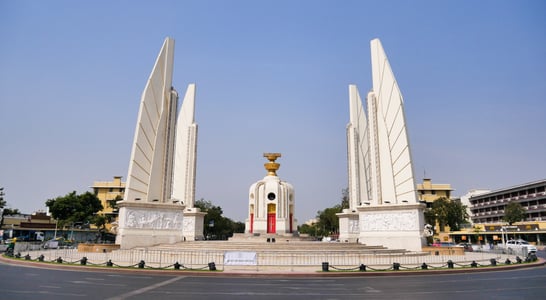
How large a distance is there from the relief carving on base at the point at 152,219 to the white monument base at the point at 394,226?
1289cm

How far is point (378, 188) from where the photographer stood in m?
27.4

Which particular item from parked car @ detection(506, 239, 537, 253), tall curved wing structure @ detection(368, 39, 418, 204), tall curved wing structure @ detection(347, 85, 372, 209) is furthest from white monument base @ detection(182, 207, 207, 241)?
parked car @ detection(506, 239, 537, 253)

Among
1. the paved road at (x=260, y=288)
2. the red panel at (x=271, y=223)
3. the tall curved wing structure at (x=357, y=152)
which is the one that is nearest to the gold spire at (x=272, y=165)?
the red panel at (x=271, y=223)

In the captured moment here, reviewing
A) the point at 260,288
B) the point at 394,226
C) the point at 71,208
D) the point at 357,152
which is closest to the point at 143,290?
the point at 260,288

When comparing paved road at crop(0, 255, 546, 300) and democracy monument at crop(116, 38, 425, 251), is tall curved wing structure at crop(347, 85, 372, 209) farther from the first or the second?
paved road at crop(0, 255, 546, 300)

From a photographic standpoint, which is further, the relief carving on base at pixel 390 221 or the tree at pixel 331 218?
the tree at pixel 331 218

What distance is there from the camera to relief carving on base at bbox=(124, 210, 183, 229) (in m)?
24.4

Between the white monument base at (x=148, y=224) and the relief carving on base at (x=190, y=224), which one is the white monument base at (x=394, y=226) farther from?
the relief carving on base at (x=190, y=224)

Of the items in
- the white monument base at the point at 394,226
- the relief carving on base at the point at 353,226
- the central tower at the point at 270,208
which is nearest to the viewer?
the white monument base at the point at 394,226

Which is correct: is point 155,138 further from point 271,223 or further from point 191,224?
point 271,223

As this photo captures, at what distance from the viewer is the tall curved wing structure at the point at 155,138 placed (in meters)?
25.2

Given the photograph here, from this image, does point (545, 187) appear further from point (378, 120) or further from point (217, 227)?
point (217, 227)

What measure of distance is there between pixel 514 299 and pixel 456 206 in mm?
51262

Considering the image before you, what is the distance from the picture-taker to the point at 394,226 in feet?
82.2
